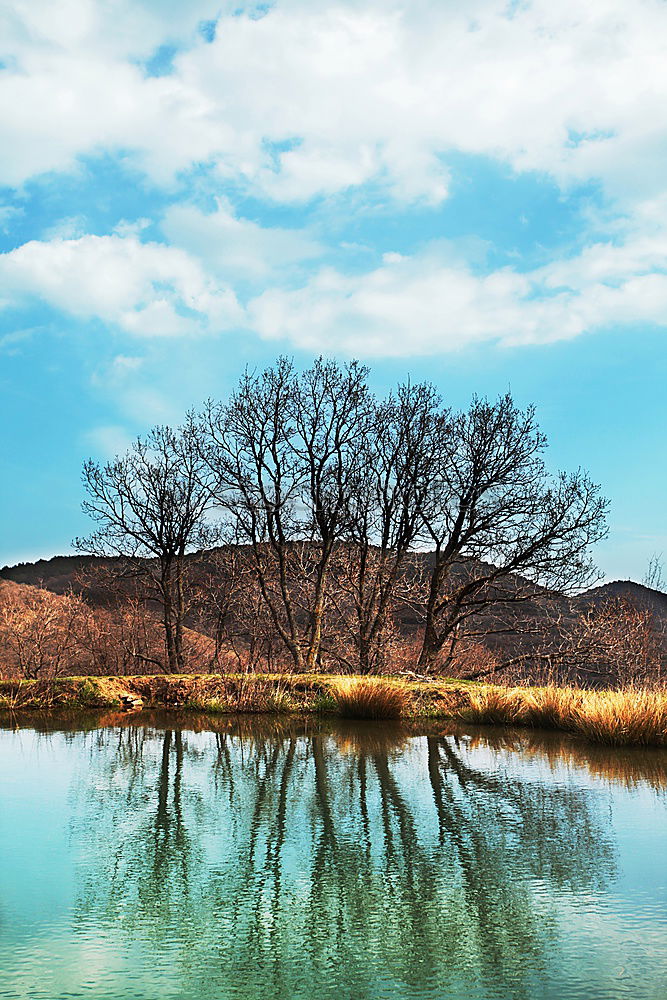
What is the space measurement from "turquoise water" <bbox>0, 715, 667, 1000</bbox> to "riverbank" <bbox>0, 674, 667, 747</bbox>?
5.20 feet

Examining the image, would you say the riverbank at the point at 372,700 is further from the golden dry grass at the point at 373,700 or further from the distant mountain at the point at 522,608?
the distant mountain at the point at 522,608

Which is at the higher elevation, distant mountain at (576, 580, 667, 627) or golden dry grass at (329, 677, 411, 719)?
distant mountain at (576, 580, 667, 627)

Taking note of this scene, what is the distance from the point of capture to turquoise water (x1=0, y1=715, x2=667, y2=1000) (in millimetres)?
3266

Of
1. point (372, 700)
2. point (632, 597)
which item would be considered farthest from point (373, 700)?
point (632, 597)

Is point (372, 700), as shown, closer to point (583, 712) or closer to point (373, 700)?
point (373, 700)

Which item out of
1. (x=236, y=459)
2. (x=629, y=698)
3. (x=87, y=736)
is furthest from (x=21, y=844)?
(x=236, y=459)

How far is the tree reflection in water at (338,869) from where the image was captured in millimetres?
3344

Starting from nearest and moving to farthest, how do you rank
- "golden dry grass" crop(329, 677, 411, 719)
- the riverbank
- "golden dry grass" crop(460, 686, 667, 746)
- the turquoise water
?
the turquoise water → "golden dry grass" crop(460, 686, 667, 746) → the riverbank → "golden dry grass" crop(329, 677, 411, 719)

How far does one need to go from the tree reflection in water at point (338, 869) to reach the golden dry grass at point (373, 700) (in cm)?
381

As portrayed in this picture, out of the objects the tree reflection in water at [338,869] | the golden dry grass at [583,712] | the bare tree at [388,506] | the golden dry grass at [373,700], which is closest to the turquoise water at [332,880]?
the tree reflection in water at [338,869]

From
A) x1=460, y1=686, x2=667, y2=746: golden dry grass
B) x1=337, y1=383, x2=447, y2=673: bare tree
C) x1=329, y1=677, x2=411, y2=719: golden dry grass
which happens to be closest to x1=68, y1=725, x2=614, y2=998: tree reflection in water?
x1=460, y1=686, x2=667, y2=746: golden dry grass

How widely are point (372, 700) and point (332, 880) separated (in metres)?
7.74

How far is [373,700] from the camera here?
1202 centimetres

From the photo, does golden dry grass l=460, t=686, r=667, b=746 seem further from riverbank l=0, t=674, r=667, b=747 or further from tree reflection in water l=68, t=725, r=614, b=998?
tree reflection in water l=68, t=725, r=614, b=998
